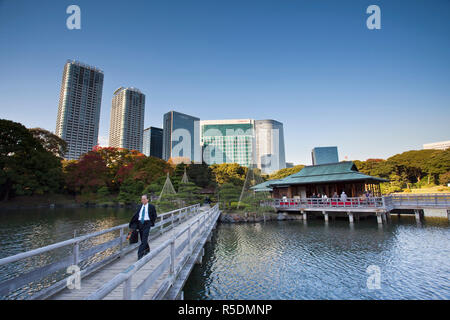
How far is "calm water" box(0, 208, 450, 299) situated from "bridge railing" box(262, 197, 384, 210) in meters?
4.11

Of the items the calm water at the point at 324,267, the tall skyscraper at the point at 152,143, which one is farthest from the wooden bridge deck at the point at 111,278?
the tall skyscraper at the point at 152,143

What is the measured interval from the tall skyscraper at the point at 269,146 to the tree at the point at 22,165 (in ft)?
315

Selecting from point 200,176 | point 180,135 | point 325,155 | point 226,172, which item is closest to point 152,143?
point 180,135

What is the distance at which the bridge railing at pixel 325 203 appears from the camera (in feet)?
59.4

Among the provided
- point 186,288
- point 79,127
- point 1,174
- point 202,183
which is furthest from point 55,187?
point 79,127

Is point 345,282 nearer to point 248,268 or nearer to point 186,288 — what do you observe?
point 248,268

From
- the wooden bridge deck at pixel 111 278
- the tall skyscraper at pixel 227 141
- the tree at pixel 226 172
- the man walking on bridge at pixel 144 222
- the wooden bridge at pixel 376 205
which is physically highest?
the tall skyscraper at pixel 227 141

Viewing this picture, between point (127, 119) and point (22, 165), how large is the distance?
278ft

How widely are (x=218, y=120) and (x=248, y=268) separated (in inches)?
3732

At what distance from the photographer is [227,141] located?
96.4 m

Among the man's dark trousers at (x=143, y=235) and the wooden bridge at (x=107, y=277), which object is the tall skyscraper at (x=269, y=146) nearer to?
the man's dark trousers at (x=143, y=235)

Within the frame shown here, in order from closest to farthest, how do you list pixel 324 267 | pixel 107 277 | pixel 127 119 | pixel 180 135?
pixel 107 277, pixel 324 267, pixel 127 119, pixel 180 135

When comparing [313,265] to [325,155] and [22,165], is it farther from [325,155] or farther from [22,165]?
[325,155]
